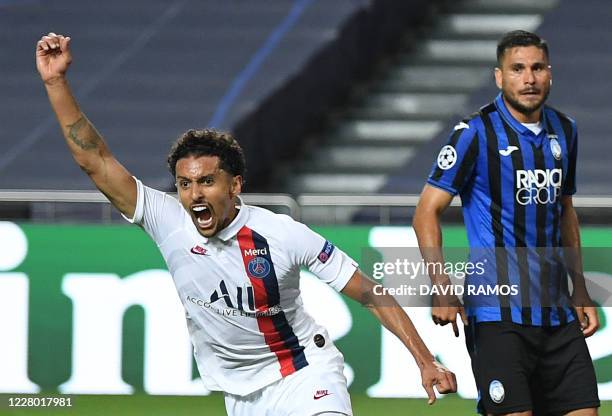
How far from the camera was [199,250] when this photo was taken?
4574mm

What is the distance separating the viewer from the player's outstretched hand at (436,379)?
4203 millimetres

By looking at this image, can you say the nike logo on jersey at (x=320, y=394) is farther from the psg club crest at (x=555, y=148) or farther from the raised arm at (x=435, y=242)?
the psg club crest at (x=555, y=148)

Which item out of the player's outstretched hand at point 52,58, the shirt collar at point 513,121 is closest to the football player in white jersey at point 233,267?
the player's outstretched hand at point 52,58

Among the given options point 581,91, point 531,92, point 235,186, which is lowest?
point 235,186

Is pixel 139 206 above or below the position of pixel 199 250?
above

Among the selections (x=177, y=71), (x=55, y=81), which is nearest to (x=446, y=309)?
(x=55, y=81)

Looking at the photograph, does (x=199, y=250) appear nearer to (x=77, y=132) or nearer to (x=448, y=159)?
(x=77, y=132)

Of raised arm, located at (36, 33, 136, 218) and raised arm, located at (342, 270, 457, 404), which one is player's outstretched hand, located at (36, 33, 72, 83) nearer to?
raised arm, located at (36, 33, 136, 218)

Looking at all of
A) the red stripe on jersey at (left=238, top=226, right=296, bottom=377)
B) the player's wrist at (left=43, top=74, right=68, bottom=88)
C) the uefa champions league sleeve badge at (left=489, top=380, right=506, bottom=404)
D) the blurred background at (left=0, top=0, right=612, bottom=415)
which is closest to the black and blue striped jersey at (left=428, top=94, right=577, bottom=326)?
the uefa champions league sleeve badge at (left=489, top=380, right=506, bottom=404)

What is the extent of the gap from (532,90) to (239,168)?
1.14 m

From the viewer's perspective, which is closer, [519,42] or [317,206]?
[519,42]

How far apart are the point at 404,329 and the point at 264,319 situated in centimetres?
52

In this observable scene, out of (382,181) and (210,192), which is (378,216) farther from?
(382,181)

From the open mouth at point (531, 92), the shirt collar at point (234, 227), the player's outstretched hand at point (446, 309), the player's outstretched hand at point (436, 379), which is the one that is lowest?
the player's outstretched hand at point (436, 379)
